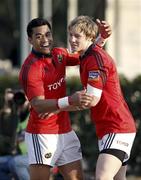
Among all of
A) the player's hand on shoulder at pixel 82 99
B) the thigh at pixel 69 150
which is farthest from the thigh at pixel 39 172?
the player's hand on shoulder at pixel 82 99

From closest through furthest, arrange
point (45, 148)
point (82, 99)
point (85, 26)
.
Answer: point (82, 99) → point (85, 26) → point (45, 148)

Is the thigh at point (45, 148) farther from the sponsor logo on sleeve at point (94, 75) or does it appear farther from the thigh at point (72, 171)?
the sponsor logo on sleeve at point (94, 75)

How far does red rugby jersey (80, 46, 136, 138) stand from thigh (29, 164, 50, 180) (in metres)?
0.69

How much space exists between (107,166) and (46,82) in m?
1.05

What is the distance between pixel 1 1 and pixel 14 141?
22650 millimetres

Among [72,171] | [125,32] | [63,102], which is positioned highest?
[63,102]

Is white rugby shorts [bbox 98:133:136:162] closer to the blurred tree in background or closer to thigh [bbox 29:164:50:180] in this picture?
thigh [bbox 29:164:50:180]

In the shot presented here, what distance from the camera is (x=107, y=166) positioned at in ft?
24.1

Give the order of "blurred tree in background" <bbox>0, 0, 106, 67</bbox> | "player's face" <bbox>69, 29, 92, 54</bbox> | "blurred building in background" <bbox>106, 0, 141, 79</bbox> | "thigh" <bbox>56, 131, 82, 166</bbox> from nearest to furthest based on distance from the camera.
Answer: "player's face" <bbox>69, 29, 92, 54</bbox> < "thigh" <bbox>56, 131, 82, 166</bbox> < "blurred building in background" <bbox>106, 0, 141, 79</bbox> < "blurred tree in background" <bbox>0, 0, 106, 67</bbox>

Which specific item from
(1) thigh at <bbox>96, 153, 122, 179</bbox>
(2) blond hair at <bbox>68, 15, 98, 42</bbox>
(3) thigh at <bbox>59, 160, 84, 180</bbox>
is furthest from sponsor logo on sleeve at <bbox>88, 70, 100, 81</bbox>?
(3) thigh at <bbox>59, 160, 84, 180</bbox>

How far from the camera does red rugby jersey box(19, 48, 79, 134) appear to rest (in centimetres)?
780

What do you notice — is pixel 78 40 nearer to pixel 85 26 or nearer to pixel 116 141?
pixel 85 26

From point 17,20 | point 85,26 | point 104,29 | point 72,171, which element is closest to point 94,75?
point 85,26

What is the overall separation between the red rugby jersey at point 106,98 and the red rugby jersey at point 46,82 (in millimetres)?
420
